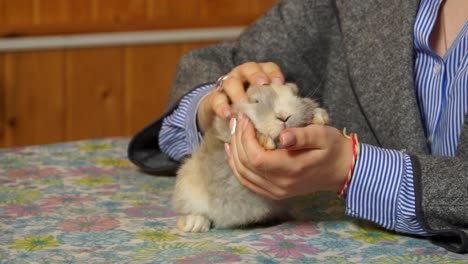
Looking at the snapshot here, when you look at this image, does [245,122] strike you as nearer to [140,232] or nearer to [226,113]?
[226,113]

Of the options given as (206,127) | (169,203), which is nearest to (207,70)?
(206,127)

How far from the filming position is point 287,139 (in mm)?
942

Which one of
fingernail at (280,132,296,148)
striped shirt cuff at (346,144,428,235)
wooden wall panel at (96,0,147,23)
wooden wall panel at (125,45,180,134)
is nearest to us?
fingernail at (280,132,296,148)

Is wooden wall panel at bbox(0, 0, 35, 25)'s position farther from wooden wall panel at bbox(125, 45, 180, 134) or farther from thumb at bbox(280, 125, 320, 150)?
thumb at bbox(280, 125, 320, 150)

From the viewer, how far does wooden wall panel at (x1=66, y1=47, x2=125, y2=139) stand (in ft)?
8.17

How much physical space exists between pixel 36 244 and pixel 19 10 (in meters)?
1.50

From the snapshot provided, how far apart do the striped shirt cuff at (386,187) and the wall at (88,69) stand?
1.57m

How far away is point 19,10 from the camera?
236 centimetres

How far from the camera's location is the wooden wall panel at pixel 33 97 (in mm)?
2396

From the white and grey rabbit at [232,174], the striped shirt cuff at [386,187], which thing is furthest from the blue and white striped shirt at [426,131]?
the white and grey rabbit at [232,174]

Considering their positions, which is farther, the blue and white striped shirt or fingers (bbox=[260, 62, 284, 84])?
fingers (bbox=[260, 62, 284, 84])

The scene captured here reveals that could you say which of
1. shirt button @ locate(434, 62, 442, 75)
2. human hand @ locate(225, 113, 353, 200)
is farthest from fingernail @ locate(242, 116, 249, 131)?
shirt button @ locate(434, 62, 442, 75)

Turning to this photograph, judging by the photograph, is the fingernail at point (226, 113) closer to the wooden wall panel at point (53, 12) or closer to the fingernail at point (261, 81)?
the fingernail at point (261, 81)

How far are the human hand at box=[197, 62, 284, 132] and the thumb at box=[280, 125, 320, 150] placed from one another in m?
0.14
